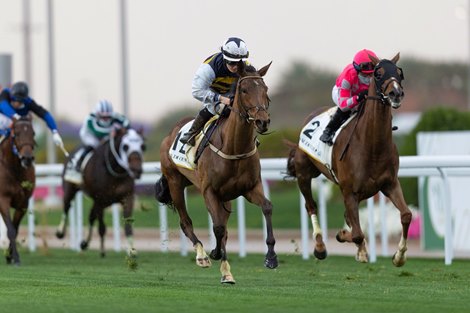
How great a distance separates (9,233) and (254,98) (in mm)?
4783

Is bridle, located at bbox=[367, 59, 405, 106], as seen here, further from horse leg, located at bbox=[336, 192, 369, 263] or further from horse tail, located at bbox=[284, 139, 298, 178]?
horse tail, located at bbox=[284, 139, 298, 178]

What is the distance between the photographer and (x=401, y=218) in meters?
10.4

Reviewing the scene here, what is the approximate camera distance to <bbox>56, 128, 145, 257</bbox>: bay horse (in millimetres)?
15820

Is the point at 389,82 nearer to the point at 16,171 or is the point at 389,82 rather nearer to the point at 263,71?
the point at 263,71

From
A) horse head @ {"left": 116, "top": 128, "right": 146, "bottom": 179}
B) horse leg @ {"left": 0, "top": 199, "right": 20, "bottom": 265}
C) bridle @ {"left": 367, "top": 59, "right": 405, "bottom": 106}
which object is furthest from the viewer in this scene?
horse head @ {"left": 116, "top": 128, "right": 146, "bottom": 179}

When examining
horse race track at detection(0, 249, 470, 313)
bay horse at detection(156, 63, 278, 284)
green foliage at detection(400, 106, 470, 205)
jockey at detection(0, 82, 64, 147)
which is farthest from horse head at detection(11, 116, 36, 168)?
green foliage at detection(400, 106, 470, 205)

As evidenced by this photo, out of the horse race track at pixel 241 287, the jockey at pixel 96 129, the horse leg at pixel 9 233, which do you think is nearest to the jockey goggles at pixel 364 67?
the horse race track at pixel 241 287

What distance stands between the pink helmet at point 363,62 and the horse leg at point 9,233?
4.33m

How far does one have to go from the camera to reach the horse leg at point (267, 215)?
31.3ft

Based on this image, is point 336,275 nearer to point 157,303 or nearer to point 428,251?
point 157,303

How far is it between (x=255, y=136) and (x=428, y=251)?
19.3ft

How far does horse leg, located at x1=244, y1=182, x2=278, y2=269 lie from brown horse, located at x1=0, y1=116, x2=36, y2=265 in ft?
13.8

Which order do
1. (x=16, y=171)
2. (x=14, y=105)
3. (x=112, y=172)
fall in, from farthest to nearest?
(x=112, y=172) < (x=14, y=105) < (x=16, y=171)

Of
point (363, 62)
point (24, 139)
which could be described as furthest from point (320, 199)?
point (24, 139)
